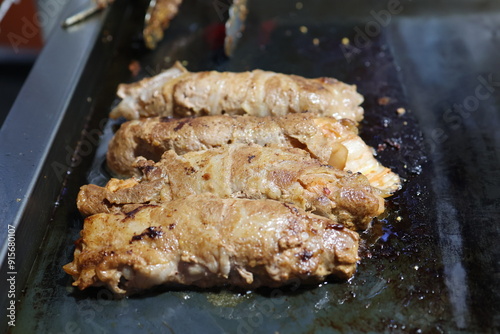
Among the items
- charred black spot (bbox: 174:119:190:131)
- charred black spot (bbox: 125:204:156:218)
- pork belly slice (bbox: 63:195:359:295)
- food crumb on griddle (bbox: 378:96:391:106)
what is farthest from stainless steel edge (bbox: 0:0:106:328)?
food crumb on griddle (bbox: 378:96:391:106)

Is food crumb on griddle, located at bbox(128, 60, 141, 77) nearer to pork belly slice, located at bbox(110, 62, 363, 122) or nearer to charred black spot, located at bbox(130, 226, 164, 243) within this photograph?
pork belly slice, located at bbox(110, 62, 363, 122)

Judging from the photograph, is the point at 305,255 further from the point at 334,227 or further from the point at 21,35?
the point at 21,35

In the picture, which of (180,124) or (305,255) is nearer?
(305,255)

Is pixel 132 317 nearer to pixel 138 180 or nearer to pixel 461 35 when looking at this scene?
pixel 138 180

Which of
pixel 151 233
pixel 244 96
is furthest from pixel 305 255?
pixel 244 96

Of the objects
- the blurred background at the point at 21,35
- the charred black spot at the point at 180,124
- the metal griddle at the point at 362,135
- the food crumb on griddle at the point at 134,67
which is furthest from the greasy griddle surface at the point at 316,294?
the blurred background at the point at 21,35

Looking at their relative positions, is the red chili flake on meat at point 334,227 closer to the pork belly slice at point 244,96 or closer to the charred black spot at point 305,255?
the charred black spot at point 305,255

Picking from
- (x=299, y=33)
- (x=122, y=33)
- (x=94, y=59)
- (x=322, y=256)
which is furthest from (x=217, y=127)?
(x=122, y=33)
